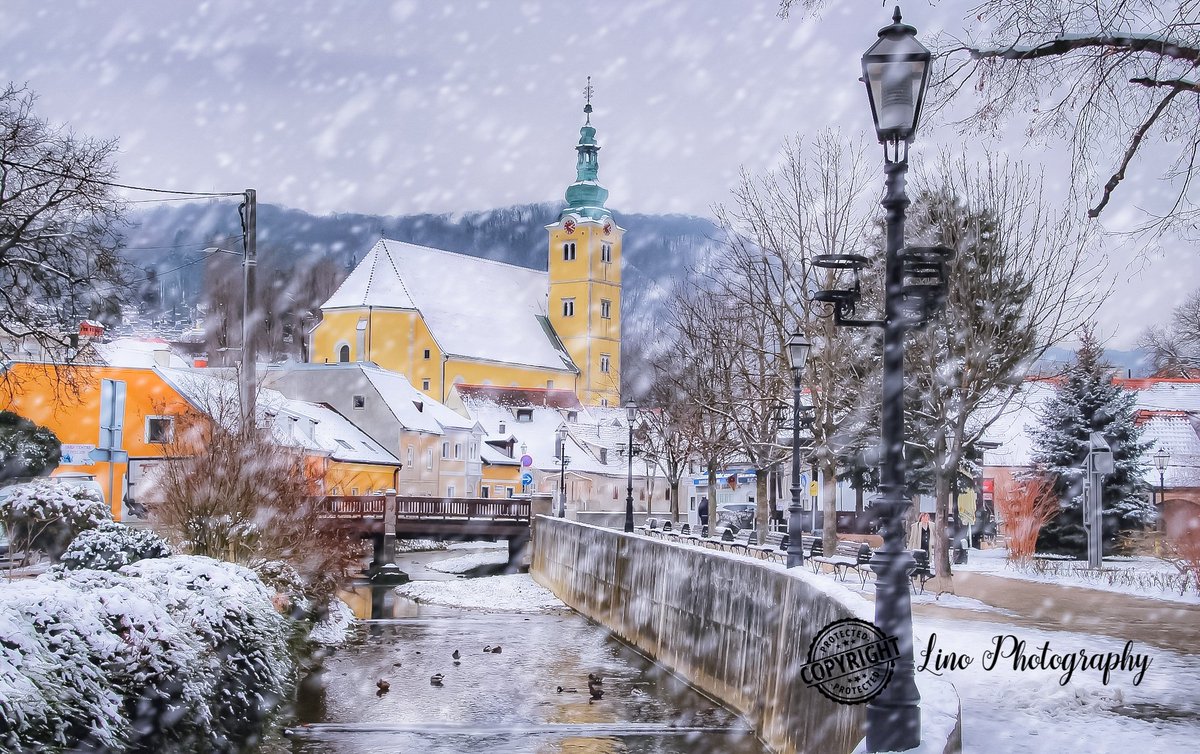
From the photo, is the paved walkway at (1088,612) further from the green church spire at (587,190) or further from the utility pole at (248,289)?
the green church spire at (587,190)

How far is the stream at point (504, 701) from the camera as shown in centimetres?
1617

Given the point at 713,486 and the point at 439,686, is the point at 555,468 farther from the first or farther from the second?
the point at 439,686

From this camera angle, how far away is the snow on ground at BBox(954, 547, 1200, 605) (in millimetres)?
21672

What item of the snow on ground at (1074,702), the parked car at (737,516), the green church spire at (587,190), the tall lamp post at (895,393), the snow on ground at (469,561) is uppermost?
the green church spire at (587,190)

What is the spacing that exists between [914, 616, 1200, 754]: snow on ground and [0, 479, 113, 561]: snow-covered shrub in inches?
605

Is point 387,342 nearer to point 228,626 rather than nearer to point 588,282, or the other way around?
point 588,282

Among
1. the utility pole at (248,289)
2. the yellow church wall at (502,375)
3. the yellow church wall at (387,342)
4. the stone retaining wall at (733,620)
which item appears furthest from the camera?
the yellow church wall at (502,375)

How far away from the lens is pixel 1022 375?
2531cm

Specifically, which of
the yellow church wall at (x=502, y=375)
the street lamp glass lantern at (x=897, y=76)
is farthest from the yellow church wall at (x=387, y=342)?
the street lamp glass lantern at (x=897, y=76)

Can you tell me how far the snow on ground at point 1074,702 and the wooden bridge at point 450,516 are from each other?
37.0 meters

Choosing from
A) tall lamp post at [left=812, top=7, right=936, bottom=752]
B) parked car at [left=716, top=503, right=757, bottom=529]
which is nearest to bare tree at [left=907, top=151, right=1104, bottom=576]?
tall lamp post at [left=812, top=7, right=936, bottom=752]

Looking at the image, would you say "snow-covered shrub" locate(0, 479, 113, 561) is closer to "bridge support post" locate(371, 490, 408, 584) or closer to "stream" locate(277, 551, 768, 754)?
"stream" locate(277, 551, 768, 754)

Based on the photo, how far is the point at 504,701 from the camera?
773 inches

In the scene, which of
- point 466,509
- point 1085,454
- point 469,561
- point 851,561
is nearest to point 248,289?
point 851,561
